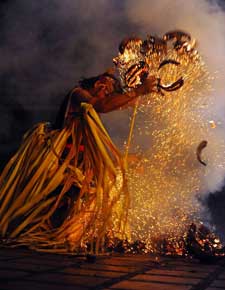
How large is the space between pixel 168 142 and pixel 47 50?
2114mm

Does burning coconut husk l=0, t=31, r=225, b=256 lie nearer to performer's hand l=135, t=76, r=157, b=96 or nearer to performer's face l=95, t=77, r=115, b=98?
performer's hand l=135, t=76, r=157, b=96

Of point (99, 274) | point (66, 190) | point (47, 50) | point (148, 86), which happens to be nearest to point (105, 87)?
point (148, 86)

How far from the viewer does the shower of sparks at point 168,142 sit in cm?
510

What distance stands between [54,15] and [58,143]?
2.04 metres

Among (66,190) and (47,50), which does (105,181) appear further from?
(47,50)

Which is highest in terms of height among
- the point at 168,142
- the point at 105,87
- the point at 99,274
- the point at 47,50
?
the point at 47,50

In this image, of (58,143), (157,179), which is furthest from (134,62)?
(157,179)

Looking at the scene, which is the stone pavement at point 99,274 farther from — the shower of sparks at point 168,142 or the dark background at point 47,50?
the dark background at point 47,50

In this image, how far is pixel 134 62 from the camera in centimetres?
499

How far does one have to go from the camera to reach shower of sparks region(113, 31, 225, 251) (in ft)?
16.7

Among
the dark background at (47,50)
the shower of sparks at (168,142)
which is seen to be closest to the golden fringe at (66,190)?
the shower of sparks at (168,142)

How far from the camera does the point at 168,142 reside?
5.97m

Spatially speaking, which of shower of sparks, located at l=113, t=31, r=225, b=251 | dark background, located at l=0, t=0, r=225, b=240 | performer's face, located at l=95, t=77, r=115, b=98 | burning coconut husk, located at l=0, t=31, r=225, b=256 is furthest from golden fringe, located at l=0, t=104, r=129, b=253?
dark background, located at l=0, t=0, r=225, b=240

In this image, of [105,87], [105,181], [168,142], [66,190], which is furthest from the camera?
[168,142]
